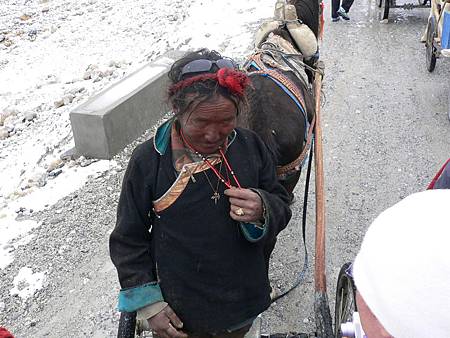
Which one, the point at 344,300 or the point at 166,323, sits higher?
the point at 166,323

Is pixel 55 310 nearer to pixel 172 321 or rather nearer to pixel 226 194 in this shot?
pixel 172 321

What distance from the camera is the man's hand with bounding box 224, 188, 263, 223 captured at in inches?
65.7

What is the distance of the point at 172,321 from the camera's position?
72.2 inches

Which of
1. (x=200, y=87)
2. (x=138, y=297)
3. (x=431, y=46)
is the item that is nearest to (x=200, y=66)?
(x=200, y=87)

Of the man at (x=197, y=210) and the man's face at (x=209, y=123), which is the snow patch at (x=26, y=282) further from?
the man's face at (x=209, y=123)

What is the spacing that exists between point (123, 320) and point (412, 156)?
367 centimetres

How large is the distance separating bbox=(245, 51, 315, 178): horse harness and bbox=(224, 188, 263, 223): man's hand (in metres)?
1.27

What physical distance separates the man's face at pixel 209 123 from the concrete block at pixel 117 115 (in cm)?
271

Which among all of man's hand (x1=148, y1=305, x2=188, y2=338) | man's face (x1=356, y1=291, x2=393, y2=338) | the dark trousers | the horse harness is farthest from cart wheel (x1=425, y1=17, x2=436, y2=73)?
man's face (x1=356, y1=291, x2=393, y2=338)

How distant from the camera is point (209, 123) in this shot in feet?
5.40

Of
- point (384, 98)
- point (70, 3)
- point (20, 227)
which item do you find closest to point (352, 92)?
point (384, 98)

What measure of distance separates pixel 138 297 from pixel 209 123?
63 cm

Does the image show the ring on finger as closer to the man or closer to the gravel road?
the man

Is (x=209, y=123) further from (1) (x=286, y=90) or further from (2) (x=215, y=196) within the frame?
(1) (x=286, y=90)
